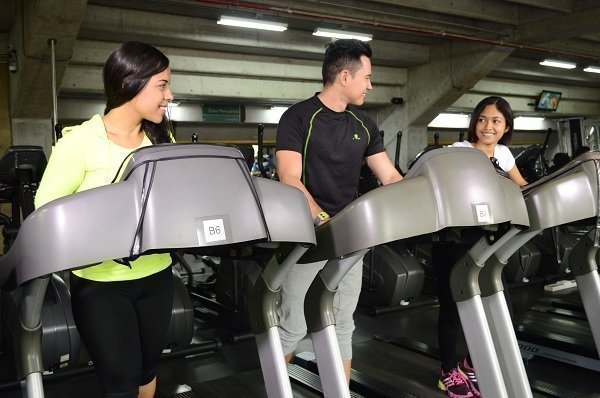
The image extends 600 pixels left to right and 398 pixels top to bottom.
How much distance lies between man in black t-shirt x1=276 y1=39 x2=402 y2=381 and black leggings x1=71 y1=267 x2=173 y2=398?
28.3 inches

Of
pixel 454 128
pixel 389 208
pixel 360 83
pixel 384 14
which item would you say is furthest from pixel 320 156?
pixel 454 128

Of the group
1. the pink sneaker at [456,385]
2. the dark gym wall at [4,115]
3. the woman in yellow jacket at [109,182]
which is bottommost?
the pink sneaker at [456,385]

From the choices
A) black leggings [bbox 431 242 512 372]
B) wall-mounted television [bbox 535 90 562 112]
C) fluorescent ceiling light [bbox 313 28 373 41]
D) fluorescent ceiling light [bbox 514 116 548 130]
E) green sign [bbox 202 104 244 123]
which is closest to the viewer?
black leggings [bbox 431 242 512 372]

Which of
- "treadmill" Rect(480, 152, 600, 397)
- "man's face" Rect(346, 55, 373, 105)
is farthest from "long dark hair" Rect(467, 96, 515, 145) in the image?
"man's face" Rect(346, 55, 373, 105)

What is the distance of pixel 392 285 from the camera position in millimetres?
4688

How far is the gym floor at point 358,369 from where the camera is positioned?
2.95 m

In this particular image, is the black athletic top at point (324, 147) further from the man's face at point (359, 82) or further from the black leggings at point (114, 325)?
the black leggings at point (114, 325)

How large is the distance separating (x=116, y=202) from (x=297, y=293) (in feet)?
3.78

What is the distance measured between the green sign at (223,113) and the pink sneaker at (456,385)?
26.2ft

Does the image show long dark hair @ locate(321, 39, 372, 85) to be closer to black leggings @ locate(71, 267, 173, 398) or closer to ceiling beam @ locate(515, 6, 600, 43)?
black leggings @ locate(71, 267, 173, 398)

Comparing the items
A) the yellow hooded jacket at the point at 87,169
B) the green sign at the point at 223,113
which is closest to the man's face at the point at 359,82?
the yellow hooded jacket at the point at 87,169

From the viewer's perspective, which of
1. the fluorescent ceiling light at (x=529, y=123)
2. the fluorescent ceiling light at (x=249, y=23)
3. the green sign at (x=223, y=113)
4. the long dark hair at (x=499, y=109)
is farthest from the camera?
the fluorescent ceiling light at (x=529, y=123)

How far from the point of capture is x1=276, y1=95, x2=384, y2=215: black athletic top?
227 cm

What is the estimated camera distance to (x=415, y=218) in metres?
1.59
